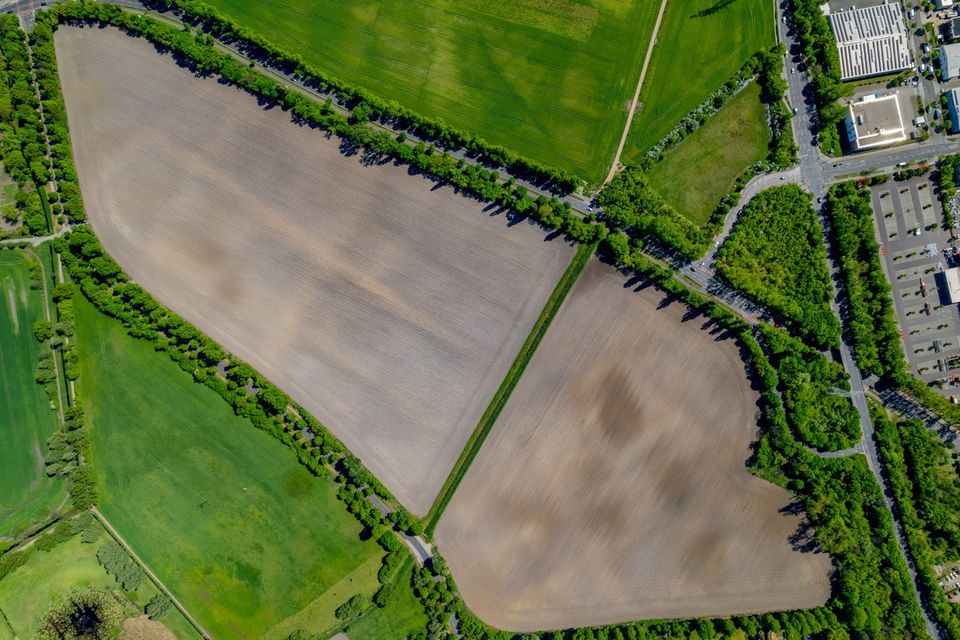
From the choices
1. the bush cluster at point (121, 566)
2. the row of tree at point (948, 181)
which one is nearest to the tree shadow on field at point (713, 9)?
the row of tree at point (948, 181)

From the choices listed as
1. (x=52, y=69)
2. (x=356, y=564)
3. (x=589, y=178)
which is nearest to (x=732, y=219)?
(x=589, y=178)

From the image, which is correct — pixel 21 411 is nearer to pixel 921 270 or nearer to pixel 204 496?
pixel 204 496

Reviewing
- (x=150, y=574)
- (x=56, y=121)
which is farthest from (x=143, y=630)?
(x=56, y=121)

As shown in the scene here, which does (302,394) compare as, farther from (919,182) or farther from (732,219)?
(919,182)

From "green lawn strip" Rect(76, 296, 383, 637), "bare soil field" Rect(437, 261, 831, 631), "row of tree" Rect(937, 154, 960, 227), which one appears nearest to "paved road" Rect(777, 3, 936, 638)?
"row of tree" Rect(937, 154, 960, 227)

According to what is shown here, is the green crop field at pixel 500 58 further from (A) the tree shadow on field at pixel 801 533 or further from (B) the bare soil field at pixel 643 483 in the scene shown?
(A) the tree shadow on field at pixel 801 533

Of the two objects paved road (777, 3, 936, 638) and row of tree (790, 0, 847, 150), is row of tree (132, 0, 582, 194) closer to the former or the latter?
paved road (777, 3, 936, 638)
